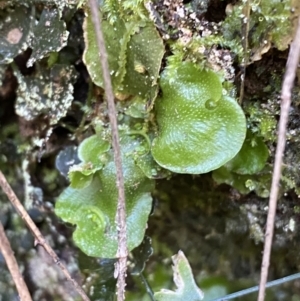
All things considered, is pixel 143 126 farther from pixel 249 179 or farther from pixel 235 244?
pixel 235 244

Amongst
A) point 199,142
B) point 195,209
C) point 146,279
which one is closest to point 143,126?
point 199,142

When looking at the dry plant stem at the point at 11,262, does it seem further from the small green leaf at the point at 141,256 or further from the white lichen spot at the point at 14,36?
the white lichen spot at the point at 14,36

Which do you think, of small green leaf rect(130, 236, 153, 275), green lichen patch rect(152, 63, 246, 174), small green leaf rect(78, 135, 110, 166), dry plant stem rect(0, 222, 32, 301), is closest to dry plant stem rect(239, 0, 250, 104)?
green lichen patch rect(152, 63, 246, 174)

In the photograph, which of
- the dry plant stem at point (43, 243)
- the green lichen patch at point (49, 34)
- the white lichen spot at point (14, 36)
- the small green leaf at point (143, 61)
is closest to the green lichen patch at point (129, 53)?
the small green leaf at point (143, 61)

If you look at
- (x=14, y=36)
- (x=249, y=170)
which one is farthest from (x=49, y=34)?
(x=249, y=170)

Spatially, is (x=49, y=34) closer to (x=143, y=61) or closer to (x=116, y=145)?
(x=143, y=61)

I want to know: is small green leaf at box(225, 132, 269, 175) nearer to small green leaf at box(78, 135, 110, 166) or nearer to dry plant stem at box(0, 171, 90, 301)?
small green leaf at box(78, 135, 110, 166)

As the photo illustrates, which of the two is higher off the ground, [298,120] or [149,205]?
[298,120]
